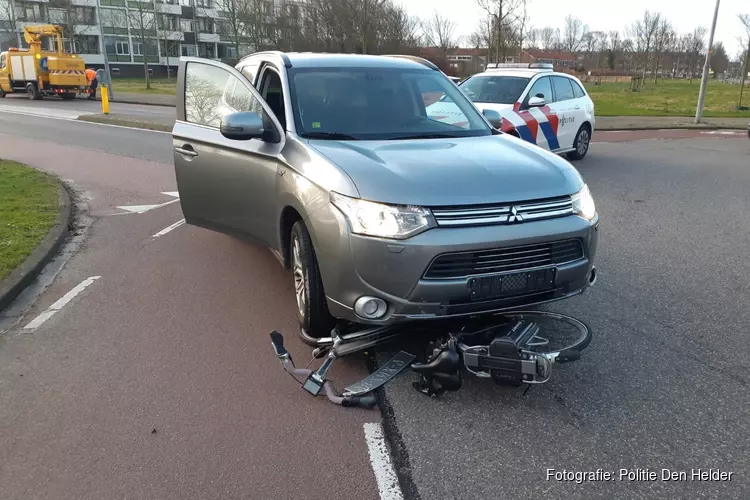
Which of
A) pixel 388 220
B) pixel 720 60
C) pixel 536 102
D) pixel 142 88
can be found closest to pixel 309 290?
pixel 388 220

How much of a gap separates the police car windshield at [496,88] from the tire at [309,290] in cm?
824

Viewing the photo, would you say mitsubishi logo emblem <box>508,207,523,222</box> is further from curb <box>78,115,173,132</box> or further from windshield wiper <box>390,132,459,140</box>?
curb <box>78,115,173,132</box>

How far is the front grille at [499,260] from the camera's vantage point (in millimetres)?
3652

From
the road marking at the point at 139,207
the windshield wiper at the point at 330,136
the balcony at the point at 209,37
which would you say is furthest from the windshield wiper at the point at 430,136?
the balcony at the point at 209,37

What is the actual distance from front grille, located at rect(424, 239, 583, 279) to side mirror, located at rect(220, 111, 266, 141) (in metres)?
1.84

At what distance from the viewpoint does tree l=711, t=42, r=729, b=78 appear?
89731 millimetres

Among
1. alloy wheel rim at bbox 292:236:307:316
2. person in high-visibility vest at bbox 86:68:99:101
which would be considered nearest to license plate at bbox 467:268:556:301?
alloy wheel rim at bbox 292:236:307:316

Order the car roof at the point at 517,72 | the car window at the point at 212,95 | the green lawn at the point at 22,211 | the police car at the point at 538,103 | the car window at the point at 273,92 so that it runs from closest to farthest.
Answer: the car window at the point at 273,92, the car window at the point at 212,95, the green lawn at the point at 22,211, the police car at the point at 538,103, the car roof at the point at 517,72

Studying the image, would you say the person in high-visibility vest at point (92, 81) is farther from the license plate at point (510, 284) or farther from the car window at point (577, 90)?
the license plate at point (510, 284)

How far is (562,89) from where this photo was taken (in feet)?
42.5

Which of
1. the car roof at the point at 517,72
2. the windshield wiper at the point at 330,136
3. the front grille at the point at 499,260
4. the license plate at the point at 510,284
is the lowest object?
the license plate at the point at 510,284

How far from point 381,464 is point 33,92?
38.3 meters

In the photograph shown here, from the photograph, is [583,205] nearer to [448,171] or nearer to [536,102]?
[448,171]

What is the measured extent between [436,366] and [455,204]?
92 cm
